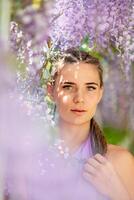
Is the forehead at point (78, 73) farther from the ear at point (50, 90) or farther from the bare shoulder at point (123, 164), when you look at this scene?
the bare shoulder at point (123, 164)

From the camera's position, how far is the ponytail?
179cm

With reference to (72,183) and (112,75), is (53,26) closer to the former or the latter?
(112,75)

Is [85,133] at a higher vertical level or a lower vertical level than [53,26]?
lower

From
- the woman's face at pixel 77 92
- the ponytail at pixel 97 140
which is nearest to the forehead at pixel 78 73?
the woman's face at pixel 77 92

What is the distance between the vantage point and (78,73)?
1743 millimetres

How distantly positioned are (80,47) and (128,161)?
1.07 ft

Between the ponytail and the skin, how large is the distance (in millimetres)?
13

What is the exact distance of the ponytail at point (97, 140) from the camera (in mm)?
1793

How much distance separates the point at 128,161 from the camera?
1.80 metres

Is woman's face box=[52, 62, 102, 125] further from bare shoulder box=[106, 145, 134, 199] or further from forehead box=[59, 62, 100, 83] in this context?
bare shoulder box=[106, 145, 134, 199]

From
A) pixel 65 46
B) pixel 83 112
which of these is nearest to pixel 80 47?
pixel 65 46

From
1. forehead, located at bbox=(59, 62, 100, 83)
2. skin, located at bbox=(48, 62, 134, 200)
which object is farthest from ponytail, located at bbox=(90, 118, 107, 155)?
forehead, located at bbox=(59, 62, 100, 83)

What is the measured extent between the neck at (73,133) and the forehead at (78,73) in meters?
0.12

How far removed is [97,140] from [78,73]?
0.62 ft
